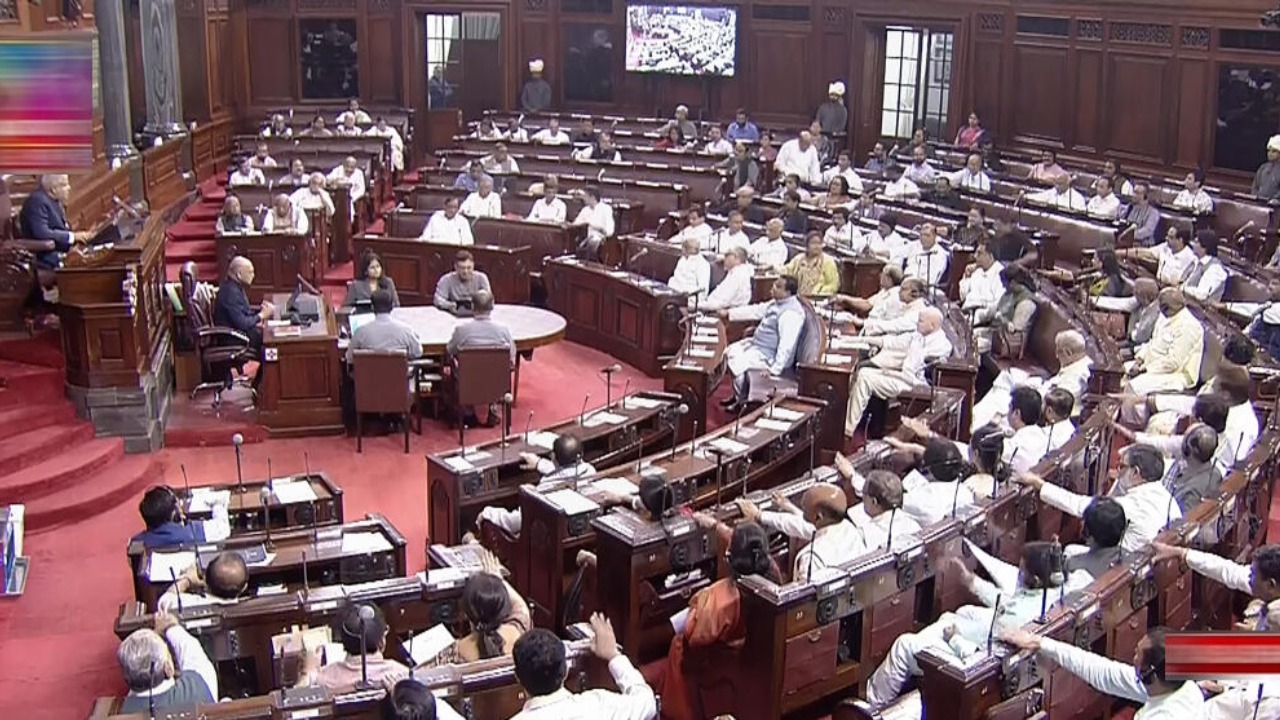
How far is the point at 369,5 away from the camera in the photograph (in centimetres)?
2305

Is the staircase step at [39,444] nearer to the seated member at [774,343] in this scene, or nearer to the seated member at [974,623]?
the seated member at [774,343]

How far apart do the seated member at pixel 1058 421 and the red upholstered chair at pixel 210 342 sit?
241 inches

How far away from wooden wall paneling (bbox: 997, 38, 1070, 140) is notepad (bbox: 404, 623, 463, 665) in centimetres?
1616

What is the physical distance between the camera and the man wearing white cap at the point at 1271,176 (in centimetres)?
1554

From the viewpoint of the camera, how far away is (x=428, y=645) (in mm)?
5688

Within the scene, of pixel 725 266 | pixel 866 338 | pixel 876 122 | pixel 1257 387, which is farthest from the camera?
pixel 876 122

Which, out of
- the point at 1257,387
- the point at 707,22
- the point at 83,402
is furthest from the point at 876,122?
the point at 83,402

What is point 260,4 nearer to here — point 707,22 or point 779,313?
point 707,22

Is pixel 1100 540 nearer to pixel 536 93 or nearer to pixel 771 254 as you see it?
pixel 771 254

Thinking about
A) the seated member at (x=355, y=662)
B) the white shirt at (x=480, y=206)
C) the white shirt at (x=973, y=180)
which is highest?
the white shirt at (x=973, y=180)

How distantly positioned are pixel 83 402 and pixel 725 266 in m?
5.73

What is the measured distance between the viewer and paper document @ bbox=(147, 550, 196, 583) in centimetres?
647

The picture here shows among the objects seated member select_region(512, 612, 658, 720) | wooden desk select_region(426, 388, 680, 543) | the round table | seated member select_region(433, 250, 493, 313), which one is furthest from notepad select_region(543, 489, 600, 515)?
seated member select_region(433, 250, 493, 313)

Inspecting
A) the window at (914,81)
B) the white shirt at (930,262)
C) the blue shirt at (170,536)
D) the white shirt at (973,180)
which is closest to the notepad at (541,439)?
the blue shirt at (170,536)
